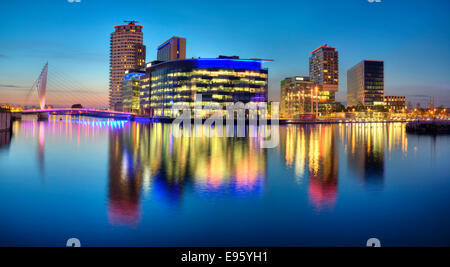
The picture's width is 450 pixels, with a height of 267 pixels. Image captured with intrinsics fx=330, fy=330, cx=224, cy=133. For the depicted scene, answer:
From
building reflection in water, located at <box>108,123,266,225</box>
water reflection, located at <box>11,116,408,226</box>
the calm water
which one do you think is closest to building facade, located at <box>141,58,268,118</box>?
water reflection, located at <box>11,116,408,226</box>

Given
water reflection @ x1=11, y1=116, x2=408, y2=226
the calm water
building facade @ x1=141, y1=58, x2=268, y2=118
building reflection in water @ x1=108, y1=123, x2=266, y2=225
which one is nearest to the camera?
the calm water

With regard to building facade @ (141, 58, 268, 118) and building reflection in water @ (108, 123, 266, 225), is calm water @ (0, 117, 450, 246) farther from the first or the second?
building facade @ (141, 58, 268, 118)

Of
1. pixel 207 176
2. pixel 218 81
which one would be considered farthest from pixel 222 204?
pixel 218 81

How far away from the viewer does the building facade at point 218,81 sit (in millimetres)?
147375

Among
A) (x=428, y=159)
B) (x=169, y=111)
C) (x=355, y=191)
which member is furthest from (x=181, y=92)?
(x=355, y=191)

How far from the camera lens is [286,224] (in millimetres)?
10930

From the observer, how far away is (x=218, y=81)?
14738 cm

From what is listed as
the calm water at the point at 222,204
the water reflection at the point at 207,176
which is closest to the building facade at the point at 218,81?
the water reflection at the point at 207,176

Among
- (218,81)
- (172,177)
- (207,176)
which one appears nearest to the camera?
(172,177)

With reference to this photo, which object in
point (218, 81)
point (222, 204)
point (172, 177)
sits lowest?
point (222, 204)

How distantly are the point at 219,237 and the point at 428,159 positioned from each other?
26.6 metres

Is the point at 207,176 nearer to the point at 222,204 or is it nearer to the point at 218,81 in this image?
the point at 222,204

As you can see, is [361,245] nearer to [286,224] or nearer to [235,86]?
[286,224]

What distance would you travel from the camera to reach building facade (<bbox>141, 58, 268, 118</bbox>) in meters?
147
